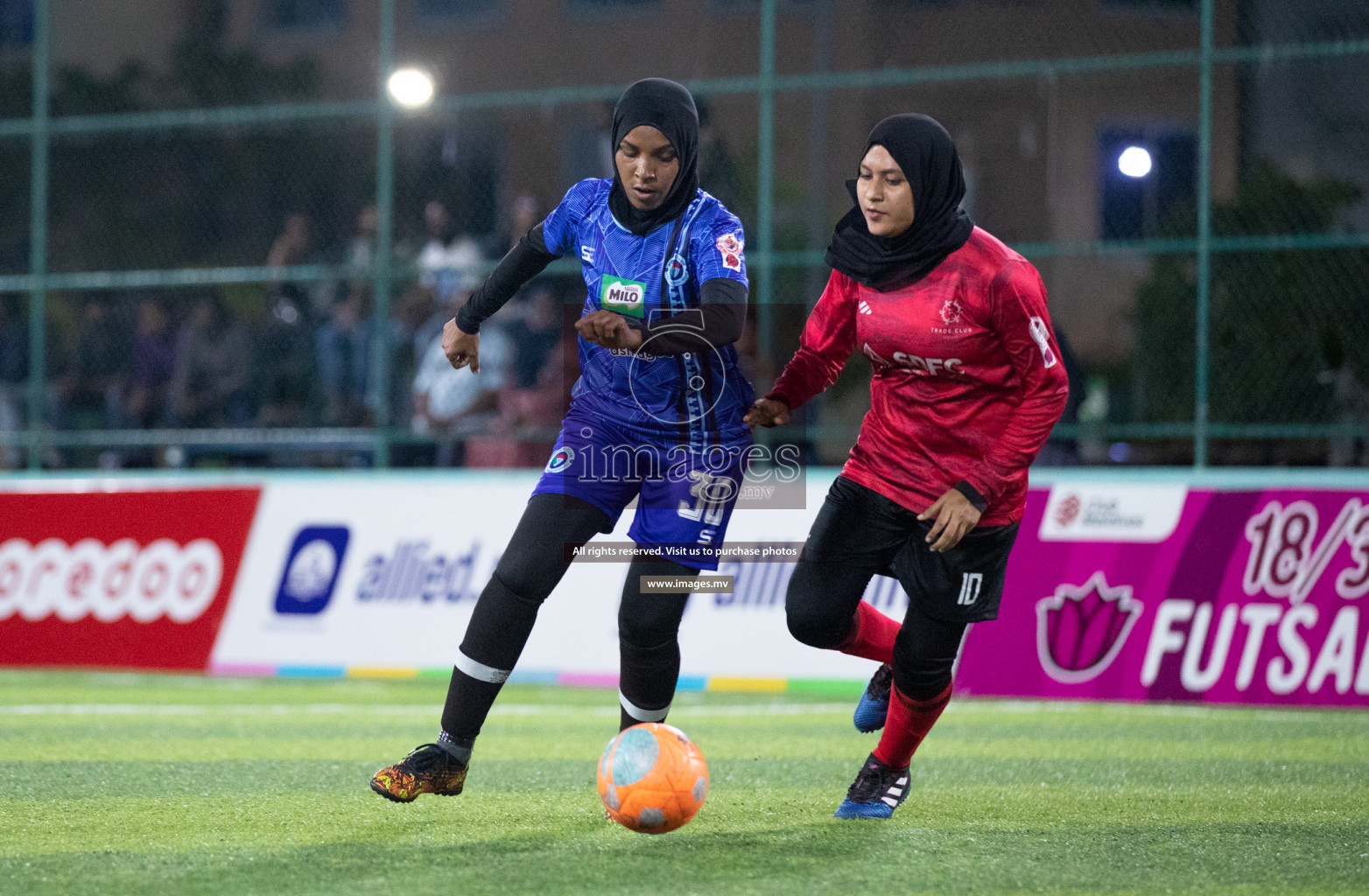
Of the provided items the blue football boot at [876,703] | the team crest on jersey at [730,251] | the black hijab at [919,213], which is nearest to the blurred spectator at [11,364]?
the blue football boot at [876,703]

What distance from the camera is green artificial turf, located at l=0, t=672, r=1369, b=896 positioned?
4152 mm

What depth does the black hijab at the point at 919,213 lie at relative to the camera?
4836 mm

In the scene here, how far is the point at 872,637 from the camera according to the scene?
5.47 metres

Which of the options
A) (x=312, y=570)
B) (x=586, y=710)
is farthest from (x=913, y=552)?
(x=312, y=570)

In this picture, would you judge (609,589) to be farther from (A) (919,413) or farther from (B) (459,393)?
(A) (919,413)

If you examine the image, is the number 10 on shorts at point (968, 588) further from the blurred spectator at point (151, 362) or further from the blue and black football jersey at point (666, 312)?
the blurred spectator at point (151, 362)

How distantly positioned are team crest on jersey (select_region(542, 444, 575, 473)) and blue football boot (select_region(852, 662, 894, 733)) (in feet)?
4.39

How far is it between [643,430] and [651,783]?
1.15 metres

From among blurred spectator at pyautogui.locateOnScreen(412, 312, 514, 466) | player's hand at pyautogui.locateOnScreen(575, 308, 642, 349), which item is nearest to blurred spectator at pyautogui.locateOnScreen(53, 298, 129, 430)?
blurred spectator at pyautogui.locateOnScreen(412, 312, 514, 466)

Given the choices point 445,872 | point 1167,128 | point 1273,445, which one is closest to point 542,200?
point 1167,128

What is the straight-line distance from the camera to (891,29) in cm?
1945

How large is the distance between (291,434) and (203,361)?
164cm

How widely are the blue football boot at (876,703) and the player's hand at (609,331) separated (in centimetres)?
163

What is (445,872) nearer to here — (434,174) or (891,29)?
(434,174)
